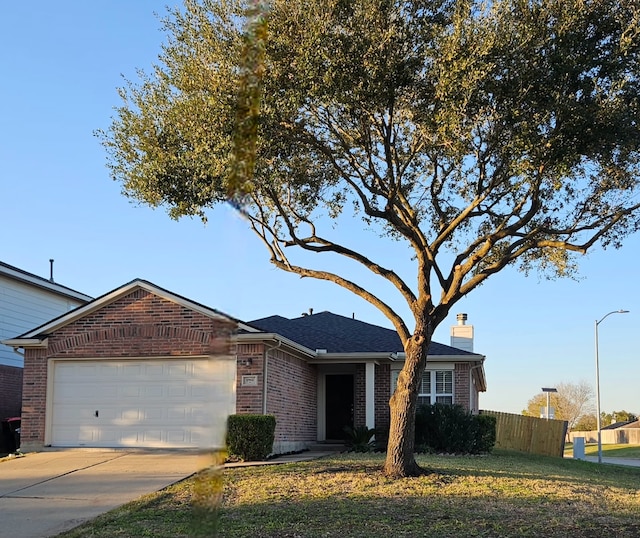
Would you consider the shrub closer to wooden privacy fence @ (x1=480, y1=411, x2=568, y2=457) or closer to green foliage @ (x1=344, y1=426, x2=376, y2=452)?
green foliage @ (x1=344, y1=426, x2=376, y2=452)

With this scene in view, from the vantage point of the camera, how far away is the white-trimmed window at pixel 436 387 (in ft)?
71.0

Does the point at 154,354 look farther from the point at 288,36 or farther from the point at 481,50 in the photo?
the point at 481,50

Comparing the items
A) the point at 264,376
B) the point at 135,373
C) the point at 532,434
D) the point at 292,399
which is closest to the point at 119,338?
the point at 135,373

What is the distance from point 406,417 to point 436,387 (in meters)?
9.51

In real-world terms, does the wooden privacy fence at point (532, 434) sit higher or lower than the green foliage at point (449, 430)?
lower

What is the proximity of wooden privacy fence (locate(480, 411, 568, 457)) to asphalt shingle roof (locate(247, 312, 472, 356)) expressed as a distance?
6.22m

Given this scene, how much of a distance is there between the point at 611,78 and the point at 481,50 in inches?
85.6

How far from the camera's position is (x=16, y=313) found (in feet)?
68.5

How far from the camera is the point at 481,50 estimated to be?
1012 centimetres

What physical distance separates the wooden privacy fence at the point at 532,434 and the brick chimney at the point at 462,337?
165 inches

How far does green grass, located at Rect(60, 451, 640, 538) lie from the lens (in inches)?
336

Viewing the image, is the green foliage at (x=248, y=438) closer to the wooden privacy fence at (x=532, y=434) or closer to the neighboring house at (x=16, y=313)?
the neighboring house at (x=16, y=313)

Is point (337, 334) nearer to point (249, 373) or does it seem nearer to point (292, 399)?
point (292, 399)

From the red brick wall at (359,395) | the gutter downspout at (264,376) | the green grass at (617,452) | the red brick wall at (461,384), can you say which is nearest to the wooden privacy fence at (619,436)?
the green grass at (617,452)
